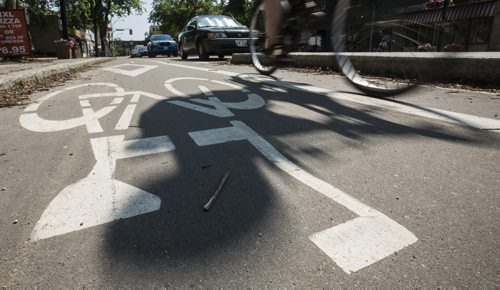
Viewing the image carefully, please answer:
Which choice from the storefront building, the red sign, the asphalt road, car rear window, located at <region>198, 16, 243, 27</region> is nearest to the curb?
the storefront building

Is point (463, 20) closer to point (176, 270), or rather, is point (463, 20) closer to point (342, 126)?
point (342, 126)

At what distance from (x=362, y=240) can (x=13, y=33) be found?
54.2 ft

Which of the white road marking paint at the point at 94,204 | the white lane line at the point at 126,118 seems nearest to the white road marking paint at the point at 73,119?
the white lane line at the point at 126,118

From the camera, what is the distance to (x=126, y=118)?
3.17 meters

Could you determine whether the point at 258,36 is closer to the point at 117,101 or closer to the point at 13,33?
the point at 117,101

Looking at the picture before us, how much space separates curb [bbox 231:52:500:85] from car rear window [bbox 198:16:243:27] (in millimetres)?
5581

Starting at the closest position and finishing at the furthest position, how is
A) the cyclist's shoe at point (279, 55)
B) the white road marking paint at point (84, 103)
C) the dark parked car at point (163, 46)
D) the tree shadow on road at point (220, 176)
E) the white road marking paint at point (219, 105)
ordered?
1. the tree shadow on road at point (220, 176)
2. the white road marking paint at point (219, 105)
3. the white road marking paint at point (84, 103)
4. the cyclist's shoe at point (279, 55)
5. the dark parked car at point (163, 46)

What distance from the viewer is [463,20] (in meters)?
3.04

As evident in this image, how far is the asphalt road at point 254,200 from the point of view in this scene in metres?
1.18

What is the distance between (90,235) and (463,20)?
353cm

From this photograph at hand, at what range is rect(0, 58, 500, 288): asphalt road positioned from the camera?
1.18 metres

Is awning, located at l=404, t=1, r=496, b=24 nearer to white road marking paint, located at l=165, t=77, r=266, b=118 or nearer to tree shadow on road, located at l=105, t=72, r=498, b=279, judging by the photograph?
tree shadow on road, located at l=105, t=72, r=498, b=279

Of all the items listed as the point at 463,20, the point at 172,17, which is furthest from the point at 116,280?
the point at 172,17

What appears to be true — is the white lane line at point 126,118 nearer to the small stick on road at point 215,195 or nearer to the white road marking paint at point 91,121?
the white road marking paint at point 91,121
